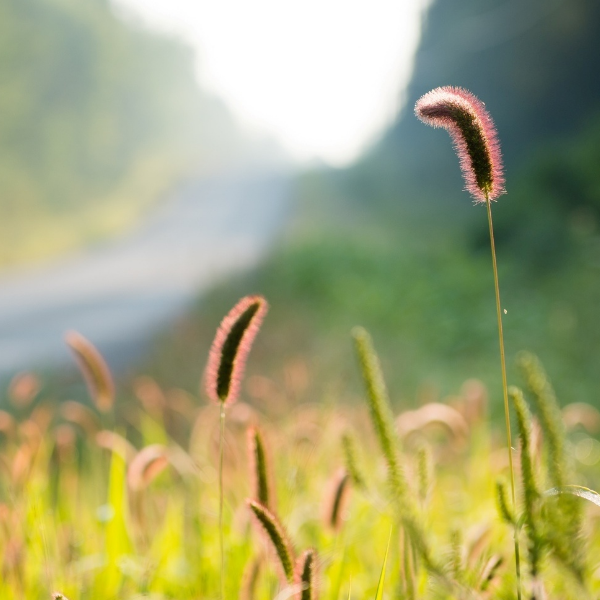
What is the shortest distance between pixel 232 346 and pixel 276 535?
0.95 ft

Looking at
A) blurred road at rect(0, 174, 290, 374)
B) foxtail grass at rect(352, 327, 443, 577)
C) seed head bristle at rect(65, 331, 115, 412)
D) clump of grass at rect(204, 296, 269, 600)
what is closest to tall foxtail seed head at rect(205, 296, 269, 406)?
clump of grass at rect(204, 296, 269, 600)

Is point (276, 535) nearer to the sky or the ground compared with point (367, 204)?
nearer to the ground

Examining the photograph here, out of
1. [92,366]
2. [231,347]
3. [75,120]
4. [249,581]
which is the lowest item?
[249,581]

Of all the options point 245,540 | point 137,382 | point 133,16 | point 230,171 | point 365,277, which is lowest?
point 245,540

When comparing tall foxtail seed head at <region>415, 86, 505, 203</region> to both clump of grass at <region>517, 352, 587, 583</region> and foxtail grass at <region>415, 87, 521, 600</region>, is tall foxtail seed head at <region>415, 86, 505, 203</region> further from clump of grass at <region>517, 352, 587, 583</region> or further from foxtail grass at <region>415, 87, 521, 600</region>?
clump of grass at <region>517, 352, 587, 583</region>

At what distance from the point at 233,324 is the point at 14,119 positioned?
21.2 meters

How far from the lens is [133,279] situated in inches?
500

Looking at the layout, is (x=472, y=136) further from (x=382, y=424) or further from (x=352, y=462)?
(x=352, y=462)

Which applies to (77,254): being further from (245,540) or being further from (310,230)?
(245,540)

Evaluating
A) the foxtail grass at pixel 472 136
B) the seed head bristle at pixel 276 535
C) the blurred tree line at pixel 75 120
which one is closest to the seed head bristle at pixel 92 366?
the seed head bristle at pixel 276 535

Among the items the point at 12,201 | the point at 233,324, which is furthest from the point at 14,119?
the point at 233,324

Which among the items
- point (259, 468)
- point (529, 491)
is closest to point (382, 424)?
point (529, 491)

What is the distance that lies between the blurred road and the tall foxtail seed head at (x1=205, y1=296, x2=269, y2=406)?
22.7ft

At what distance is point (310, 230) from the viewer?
1424 cm
